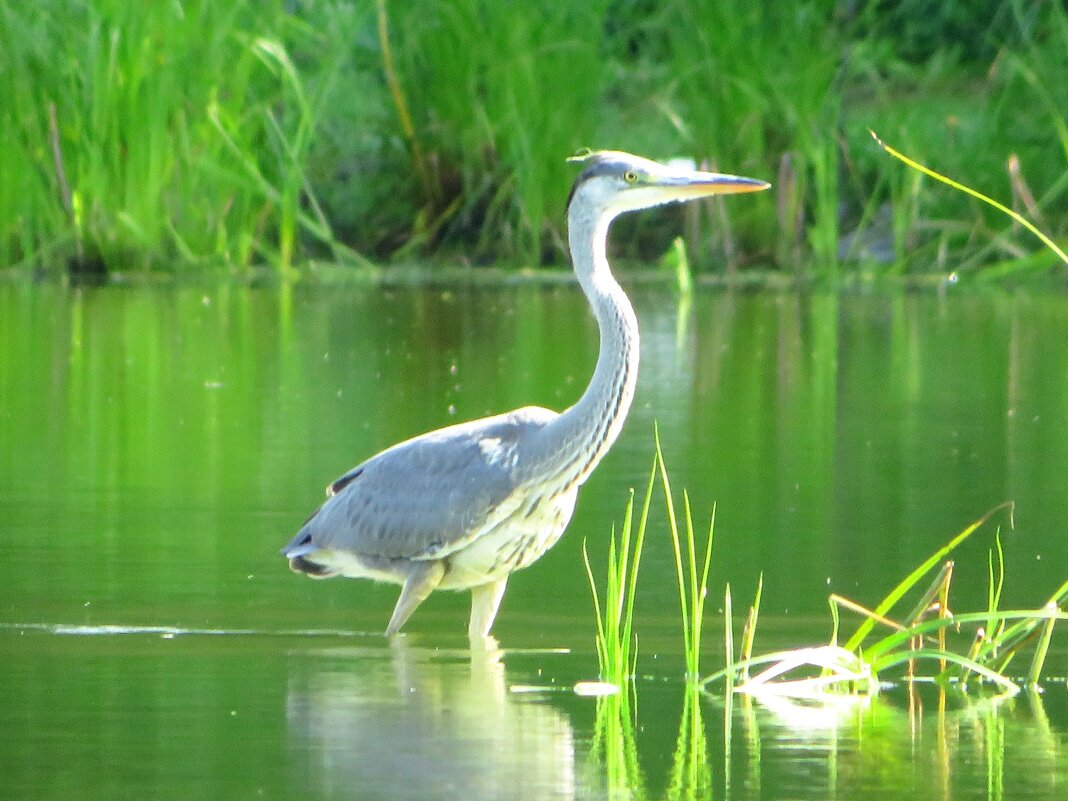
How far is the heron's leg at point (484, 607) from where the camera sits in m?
6.59

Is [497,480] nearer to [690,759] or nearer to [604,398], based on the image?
[604,398]

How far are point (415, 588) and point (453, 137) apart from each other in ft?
41.6

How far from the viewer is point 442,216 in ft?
63.3

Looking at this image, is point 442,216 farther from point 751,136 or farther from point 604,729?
point 604,729

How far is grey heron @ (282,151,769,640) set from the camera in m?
6.62

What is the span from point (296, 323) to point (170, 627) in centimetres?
902

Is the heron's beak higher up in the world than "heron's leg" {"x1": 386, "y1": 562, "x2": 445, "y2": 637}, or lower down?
higher up

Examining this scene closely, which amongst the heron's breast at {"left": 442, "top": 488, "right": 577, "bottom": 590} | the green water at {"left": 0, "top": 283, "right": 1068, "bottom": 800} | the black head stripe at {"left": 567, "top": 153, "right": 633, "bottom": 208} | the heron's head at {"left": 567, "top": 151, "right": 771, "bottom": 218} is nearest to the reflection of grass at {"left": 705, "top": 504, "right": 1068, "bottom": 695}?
the green water at {"left": 0, "top": 283, "right": 1068, "bottom": 800}

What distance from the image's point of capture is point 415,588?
670 centimetres

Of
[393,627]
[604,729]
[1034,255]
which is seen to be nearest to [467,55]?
[1034,255]

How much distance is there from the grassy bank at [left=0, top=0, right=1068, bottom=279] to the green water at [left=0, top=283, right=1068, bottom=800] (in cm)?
168

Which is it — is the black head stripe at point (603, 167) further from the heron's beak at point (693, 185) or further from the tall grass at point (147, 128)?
the tall grass at point (147, 128)

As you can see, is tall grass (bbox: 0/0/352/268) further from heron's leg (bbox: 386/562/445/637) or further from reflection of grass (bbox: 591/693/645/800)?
reflection of grass (bbox: 591/693/645/800)

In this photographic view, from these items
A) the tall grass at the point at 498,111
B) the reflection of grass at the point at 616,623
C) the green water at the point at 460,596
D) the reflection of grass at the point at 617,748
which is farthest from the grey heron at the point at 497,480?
the tall grass at the point at 498,111
